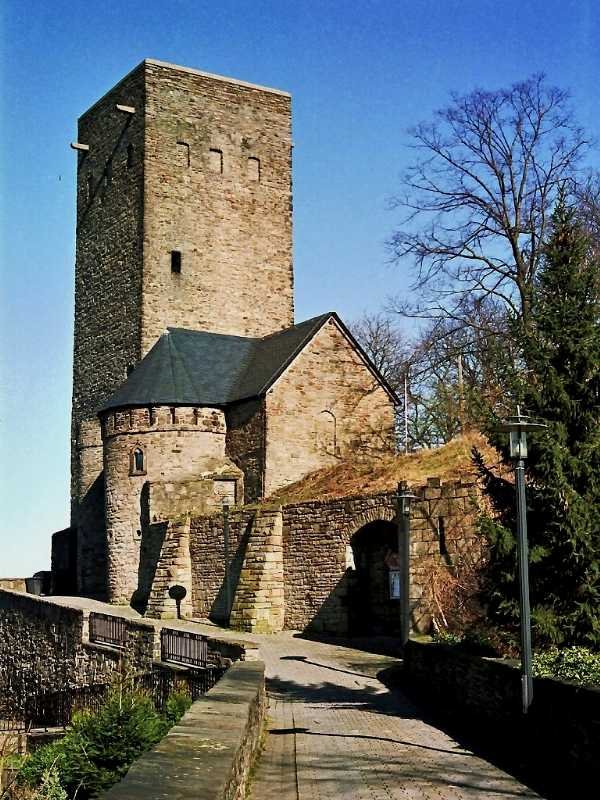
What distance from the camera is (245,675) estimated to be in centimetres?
1156

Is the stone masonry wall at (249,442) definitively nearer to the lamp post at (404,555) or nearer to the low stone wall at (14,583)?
the lamp post at (404,555)

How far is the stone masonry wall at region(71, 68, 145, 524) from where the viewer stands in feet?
126

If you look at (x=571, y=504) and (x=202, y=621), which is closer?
(x=571, y=504)

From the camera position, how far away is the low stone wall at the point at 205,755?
16.5 ft

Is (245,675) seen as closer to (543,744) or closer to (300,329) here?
(543,744)

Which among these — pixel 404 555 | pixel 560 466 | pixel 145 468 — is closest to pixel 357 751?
pixel 560 466

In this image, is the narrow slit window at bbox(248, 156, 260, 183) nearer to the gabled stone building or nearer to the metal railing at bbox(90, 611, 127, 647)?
the gabled stone building

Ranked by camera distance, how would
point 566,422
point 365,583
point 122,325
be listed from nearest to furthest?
point 566,422
point 365,583
point 122,325

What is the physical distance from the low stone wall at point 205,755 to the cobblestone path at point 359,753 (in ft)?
1.47

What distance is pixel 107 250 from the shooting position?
40.2m

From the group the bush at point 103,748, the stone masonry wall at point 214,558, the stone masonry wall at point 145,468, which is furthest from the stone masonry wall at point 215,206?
the bush at point 103,748

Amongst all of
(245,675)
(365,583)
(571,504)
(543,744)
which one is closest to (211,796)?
(543,744)

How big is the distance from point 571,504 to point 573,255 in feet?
10.2

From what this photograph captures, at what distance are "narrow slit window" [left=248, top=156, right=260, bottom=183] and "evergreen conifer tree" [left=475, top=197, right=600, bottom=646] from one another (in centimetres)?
2802
